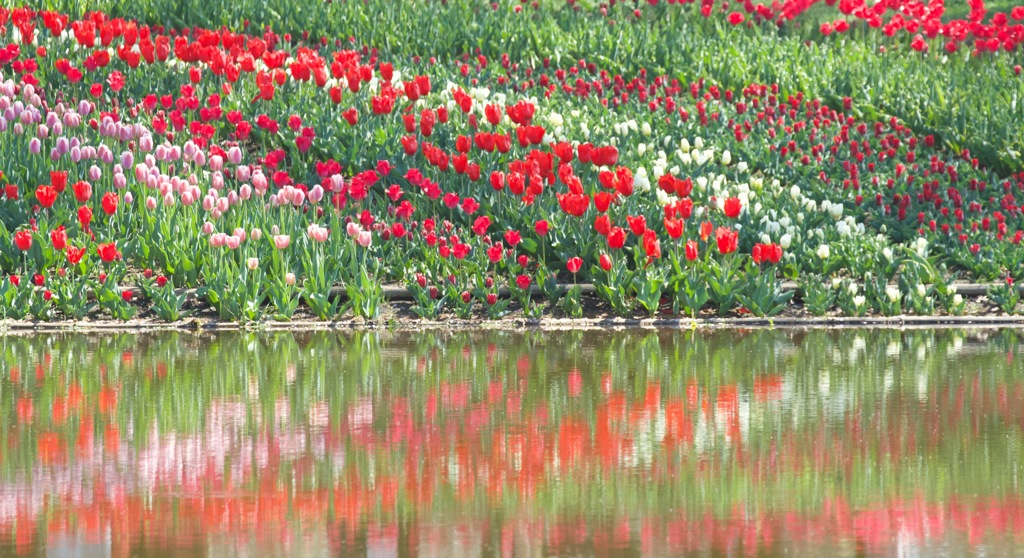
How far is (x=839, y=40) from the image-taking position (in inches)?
662

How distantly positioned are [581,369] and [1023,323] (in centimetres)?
378

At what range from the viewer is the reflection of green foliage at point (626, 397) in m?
5.67

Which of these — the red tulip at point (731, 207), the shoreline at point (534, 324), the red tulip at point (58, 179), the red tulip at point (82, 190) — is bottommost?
the shoreline at point (534, 324)

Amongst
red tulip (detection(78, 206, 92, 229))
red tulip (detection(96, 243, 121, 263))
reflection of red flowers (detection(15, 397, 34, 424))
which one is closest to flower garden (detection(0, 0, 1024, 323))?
red tulip (detection(96, 243, 121, 263))

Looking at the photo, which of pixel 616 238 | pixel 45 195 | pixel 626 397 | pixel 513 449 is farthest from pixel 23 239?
pixel 513 449

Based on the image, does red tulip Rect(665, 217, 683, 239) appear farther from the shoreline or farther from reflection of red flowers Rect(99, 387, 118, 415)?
reflection of red flowers Rect(99, 387, 118, 415)

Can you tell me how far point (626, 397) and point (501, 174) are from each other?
4275mm

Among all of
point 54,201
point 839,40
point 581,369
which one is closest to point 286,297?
point 54,201

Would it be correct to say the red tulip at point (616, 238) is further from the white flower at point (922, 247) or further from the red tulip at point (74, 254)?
the red tulip at point (74, 254)

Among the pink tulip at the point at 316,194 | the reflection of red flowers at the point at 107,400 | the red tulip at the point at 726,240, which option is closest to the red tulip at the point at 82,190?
the pink tulip at the point at 316,194

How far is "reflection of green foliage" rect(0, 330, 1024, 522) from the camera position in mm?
5672

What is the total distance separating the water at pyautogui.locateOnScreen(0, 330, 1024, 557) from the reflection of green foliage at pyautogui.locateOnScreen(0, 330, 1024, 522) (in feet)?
0.07

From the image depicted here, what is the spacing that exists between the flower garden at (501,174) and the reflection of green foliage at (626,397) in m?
0.78

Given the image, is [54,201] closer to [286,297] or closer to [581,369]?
[286,297]
